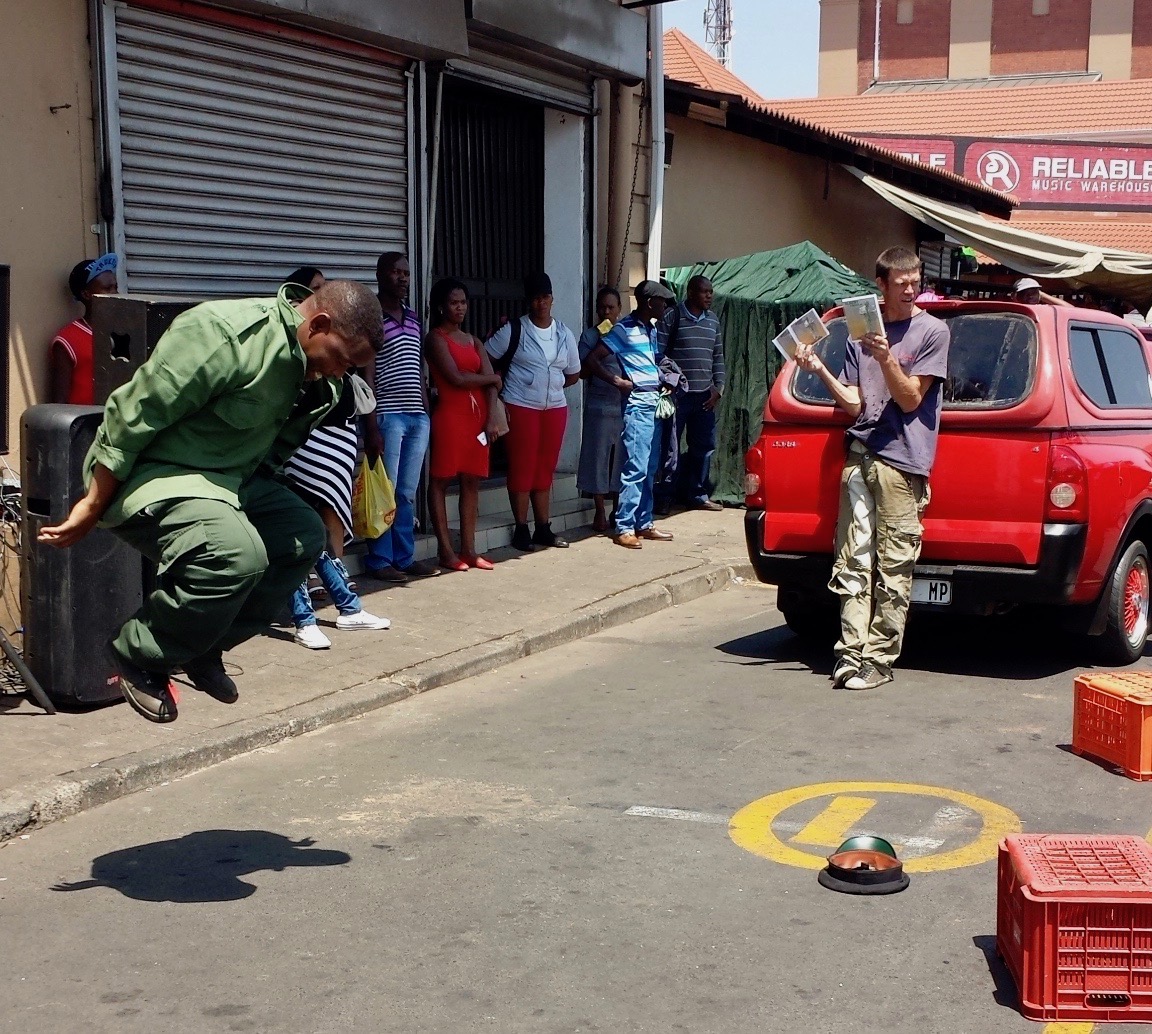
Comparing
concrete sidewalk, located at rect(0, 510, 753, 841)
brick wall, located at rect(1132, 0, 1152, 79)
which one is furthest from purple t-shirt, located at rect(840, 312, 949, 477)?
brick wall, located at rect(1132, 0, 1152, 79)

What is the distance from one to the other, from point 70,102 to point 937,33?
5525cm

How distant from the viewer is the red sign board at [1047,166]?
28156mm

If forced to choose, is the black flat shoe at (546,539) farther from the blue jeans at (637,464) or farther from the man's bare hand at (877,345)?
the man's bare hand at (877,345)

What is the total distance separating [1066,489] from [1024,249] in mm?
13205

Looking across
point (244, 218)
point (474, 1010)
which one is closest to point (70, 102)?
point (244, 218)

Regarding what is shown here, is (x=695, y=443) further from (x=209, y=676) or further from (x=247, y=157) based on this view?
(x=209, y=676)

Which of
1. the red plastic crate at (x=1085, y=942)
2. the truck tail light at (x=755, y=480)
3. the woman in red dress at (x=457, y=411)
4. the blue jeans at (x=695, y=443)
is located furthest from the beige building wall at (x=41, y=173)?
the blue jeans at (x=695, y=443)

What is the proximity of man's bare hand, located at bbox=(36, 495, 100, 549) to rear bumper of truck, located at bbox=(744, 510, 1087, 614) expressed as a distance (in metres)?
→ 4.16

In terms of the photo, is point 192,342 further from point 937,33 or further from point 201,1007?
point 937,33

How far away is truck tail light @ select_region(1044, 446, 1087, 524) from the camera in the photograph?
7398mm

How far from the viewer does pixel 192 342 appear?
464 centimetres

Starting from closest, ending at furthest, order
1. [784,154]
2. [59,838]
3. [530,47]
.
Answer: [59,838]
[530,47]
[784,154]

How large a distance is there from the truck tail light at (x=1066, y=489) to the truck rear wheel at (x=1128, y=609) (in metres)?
0.61

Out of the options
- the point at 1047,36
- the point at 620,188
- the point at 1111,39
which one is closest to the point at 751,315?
the point at 620,188
